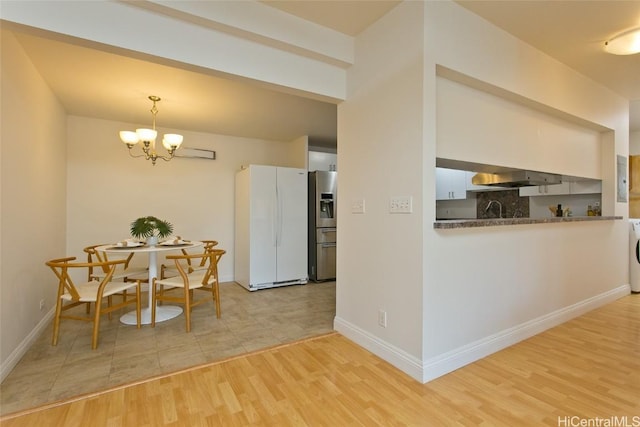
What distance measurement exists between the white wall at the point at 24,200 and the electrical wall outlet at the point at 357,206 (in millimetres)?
2547

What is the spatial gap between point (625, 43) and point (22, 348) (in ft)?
17.5

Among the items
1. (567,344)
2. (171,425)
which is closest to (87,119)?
(171,425)

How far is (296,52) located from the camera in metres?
2.45

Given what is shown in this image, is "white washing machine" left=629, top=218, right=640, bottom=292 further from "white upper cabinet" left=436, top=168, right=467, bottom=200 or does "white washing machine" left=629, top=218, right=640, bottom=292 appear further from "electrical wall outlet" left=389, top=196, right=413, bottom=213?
"electrical wall outlet" left=389, top=196, right=413, bottom=213

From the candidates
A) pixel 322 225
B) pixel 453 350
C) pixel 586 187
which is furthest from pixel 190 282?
pixel 586 187

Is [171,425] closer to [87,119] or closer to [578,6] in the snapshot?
[578,6]

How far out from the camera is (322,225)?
4984 millimetres

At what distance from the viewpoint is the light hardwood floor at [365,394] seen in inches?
65.5

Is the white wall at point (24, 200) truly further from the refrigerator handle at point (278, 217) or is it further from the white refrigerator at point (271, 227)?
the refrigerator handle at point (278, 217)

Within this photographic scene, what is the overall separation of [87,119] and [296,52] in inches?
138

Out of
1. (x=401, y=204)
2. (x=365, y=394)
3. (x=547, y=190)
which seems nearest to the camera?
(x=365, y=394)

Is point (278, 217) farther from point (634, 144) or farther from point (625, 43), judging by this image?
point (634, 144)

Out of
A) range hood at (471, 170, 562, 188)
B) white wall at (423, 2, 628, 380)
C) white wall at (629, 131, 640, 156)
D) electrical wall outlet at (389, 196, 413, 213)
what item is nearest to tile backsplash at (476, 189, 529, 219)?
white wall at (423, 2, 628, 380)

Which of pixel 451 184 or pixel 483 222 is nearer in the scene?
pixel 483 222
